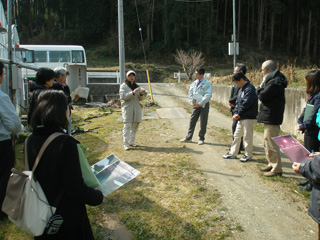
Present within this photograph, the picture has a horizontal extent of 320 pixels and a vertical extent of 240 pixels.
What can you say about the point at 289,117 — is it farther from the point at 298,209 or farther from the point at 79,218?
the point at 79,218

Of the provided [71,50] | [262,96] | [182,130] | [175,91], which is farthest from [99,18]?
[262,96]

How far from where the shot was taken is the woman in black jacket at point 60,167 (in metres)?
1.75

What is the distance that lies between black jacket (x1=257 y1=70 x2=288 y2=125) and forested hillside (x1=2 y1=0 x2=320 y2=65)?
32729mm

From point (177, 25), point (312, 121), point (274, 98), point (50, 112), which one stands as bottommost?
point (312, 121)

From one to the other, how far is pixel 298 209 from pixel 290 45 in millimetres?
42099

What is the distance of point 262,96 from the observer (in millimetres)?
4316

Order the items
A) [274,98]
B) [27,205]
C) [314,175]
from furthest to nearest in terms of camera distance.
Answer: [274,98]
[314,175]
[27,205]

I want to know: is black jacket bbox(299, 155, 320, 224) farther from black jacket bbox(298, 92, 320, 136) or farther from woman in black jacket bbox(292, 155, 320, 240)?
black jacket bbox(298, 92, 320, 136)

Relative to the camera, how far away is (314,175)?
1964 millimetres

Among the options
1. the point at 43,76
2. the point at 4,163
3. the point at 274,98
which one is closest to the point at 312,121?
the point at 274,98

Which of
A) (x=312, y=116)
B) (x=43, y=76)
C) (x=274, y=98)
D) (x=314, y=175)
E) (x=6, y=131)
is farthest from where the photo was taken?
(x=274, y=98)

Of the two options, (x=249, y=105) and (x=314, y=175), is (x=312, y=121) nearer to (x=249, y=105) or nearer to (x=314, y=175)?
(x=249, y=105)

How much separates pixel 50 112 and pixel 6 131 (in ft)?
5.43

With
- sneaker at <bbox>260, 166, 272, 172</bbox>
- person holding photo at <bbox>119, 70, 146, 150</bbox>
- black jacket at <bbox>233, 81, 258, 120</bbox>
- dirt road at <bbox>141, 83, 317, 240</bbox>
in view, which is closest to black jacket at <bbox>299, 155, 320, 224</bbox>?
dirt road at <bbox>141, 83, 317, 240</bbox>
